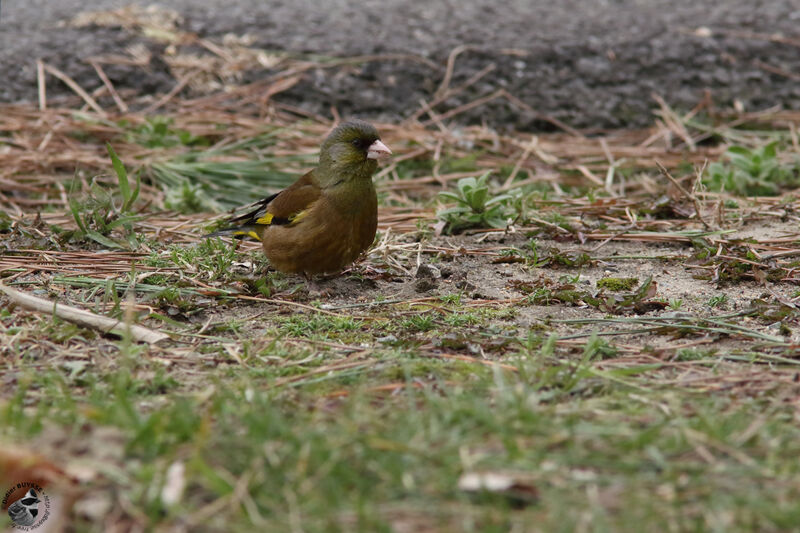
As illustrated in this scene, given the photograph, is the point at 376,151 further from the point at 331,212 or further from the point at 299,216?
the point at 299,216

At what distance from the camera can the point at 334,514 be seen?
225 centimetres

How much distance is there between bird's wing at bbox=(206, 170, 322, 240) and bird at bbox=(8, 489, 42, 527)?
2434 millimetres

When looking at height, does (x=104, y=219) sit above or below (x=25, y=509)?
below

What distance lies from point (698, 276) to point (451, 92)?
3594 millimetres

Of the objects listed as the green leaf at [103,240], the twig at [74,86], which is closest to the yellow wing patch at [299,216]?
the green leaf at [103,240]

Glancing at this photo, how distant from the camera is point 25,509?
8.27 ft

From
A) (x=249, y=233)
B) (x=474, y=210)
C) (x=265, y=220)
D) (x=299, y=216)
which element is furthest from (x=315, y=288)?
(x=474, y=210)

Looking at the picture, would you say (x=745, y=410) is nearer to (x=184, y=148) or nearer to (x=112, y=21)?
(x=184, y=148)

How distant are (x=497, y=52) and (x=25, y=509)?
6.36 metres

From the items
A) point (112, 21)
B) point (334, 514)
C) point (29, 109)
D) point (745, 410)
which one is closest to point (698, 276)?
point (745, 410)

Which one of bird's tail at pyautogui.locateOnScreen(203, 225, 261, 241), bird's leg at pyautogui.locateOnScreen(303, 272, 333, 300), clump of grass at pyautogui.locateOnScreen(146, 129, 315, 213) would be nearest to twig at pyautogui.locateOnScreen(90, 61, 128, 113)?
clump of grass at pyautogui.locateOnScreen(146, 129, 315, 213)

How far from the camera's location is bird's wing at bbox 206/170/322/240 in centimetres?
475

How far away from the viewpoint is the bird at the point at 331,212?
15.1 ft

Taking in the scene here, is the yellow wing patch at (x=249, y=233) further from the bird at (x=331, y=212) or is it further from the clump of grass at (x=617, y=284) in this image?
the clump of grass at (x=617, y=284)
